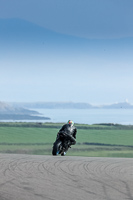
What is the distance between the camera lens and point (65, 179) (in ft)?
53.4

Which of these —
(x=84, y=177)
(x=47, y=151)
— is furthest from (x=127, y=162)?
(x=47, y=151)

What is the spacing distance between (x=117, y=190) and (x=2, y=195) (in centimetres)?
325

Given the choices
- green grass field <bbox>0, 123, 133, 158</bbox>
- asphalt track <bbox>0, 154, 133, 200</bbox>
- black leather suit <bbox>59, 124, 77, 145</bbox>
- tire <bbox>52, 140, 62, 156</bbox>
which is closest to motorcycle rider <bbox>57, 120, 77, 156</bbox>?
black leather suit <bbox>59, 124, 77, 145</bbox>

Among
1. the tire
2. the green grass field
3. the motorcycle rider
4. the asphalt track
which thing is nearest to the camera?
the asphalt track

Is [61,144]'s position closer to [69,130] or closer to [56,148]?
[56,148]

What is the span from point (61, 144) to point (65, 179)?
10130mm

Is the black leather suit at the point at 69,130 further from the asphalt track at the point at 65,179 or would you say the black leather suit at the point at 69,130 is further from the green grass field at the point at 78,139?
the green grass field at the point at 78,139

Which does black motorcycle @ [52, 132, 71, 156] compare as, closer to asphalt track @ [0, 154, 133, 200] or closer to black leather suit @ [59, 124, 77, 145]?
black leather suit @ [59, 124, 77, 145]

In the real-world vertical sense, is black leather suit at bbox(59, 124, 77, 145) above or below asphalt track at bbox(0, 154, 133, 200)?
above

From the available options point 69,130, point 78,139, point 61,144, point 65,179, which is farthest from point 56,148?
point 78,139

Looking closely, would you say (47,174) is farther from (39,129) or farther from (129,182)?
(39,129)

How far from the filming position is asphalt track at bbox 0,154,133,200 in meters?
13.5

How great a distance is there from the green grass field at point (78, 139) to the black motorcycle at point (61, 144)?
1869 cm

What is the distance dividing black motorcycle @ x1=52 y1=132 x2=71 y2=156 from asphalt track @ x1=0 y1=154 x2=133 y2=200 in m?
3.66
